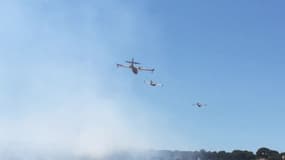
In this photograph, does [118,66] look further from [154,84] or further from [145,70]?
[154,84]

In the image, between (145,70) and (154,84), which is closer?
(154,84)

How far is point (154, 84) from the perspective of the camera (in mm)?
160875

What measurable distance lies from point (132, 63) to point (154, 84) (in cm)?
1370

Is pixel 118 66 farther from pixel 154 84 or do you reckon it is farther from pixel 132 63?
pixel 154 84

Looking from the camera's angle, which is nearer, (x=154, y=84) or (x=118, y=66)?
(x=154, y=84)

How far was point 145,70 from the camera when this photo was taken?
17250cm

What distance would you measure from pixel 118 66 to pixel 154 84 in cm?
2218

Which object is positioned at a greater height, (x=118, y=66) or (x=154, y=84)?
(x=118, y=66)

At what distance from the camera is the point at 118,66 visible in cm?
17988

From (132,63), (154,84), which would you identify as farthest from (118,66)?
(154,84)

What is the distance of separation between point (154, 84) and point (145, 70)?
1247 cm

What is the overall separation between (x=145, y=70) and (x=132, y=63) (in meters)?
4.21
